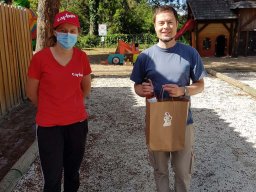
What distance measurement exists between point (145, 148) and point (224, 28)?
22.0 metres

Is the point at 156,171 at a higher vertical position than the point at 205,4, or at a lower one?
lower

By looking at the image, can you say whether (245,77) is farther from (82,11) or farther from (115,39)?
(82,11)

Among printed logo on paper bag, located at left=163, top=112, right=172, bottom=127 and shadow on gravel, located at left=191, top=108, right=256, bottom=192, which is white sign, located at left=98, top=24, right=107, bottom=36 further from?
printed logo on paper bag, located at left=163, top=112, right=172, bottom=127

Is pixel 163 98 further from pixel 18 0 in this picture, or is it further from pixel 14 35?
pixel 18 0

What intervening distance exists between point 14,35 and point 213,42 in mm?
19866

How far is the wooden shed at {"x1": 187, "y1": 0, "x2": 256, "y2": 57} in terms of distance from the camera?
25.2 meters

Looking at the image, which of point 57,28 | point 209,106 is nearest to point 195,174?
point 57,28

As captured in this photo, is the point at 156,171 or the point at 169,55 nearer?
the point at 169,55

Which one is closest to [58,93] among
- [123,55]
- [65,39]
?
[65,39]

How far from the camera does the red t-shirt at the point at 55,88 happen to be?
304cm

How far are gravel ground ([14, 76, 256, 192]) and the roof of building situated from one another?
53.8 ft

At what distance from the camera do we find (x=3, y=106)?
7785 mm

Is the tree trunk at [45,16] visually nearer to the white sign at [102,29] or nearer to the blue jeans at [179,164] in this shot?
the blue jeans at [179,164]

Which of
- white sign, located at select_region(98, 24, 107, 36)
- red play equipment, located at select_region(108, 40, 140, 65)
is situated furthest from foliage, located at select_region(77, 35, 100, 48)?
red play equipment, located at select_region(108, 40, 140, 65)
